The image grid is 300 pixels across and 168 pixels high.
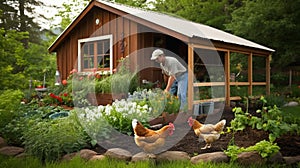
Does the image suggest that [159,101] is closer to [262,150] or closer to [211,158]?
[211,158]

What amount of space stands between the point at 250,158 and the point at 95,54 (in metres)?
8.02

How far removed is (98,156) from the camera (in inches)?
153

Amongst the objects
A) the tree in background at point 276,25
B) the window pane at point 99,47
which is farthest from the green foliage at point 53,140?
the tree in background at point 276,25

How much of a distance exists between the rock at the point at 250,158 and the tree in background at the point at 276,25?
11.7 meters

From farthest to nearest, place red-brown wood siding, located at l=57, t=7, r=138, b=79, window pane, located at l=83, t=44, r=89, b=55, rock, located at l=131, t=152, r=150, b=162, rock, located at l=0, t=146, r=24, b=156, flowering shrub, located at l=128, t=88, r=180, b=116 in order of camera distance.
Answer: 1. window pane, located at l=83, t=44, r=89, b=55
2. red-brown wood siding, located at l=57, t=7, r=138, b=79
3. flowering shrub, located at l=128, t=88, r=180, b=116
4. rock, located at l=0, t=146, r=24, b=156
5. rock, located at l=131, t=152, r=150, b=162

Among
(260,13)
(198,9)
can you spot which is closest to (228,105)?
(260,13)

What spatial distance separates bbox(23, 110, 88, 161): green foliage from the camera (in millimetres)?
4055

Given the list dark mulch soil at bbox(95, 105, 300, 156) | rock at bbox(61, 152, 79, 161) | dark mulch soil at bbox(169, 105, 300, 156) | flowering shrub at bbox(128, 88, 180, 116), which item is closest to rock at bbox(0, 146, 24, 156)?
rock at bbox(61, 152, 79, 161)

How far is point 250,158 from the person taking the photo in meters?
3.51

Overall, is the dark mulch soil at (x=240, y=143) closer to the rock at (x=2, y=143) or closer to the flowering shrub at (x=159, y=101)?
the flowering shrub at (x=159, y=101)

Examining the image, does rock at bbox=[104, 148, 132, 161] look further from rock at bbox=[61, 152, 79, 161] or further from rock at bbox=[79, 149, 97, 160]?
rock at bbox=[61, 152, 79, 161]

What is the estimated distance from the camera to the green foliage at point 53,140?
405 cm

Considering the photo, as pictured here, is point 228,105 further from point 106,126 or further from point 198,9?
point 198,9

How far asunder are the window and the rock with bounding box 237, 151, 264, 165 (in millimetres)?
7008
